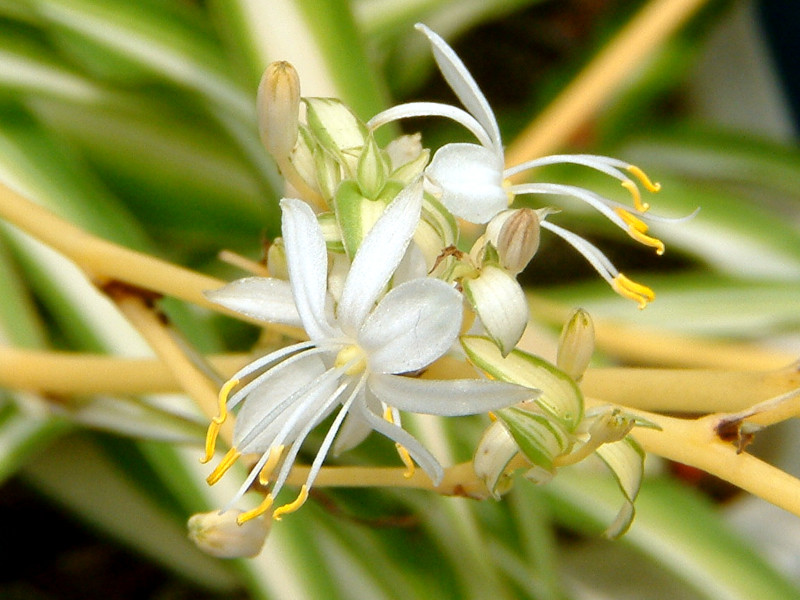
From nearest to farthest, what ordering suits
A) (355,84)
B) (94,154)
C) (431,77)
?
(355,84) < (94,154) < (431,77)

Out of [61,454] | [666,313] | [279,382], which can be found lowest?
[666,313]

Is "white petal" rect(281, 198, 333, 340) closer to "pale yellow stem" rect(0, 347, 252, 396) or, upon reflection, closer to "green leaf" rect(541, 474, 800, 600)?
"pale yellow stem" rect(0, 347, 252, 396)

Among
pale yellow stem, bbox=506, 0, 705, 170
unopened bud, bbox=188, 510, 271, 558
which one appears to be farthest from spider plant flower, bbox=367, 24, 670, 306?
pale yellow stem, bbox=506, 0, 705, 170

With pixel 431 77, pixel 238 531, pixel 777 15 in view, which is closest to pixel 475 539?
pixel 238 531

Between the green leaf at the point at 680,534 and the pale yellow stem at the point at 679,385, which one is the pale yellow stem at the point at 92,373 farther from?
the green leaf at the point at 680,534

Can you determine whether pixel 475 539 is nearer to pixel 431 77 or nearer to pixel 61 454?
pixel 61 454

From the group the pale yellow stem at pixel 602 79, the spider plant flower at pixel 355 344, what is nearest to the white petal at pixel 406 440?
the spider plant flower at pixel 355 344

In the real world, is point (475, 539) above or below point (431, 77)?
below

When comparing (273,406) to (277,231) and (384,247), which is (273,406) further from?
(277,231)
